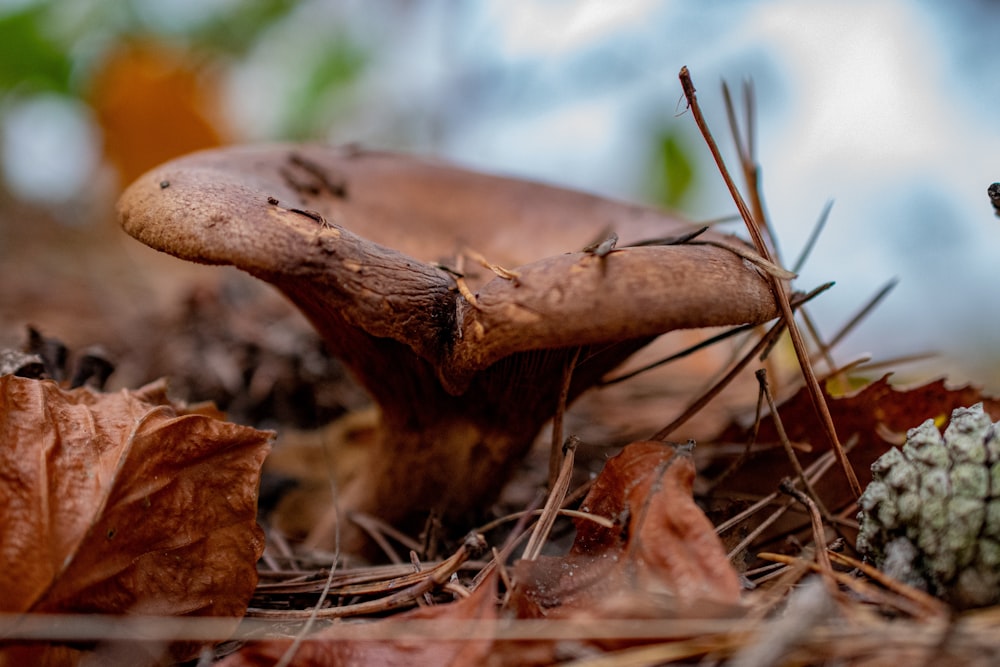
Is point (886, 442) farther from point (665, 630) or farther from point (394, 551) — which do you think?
point (394, 551)

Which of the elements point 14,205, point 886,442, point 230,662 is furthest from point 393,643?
point 14,205

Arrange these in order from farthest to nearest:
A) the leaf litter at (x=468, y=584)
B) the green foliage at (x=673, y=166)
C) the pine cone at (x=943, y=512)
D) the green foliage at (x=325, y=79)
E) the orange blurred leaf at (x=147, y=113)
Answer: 1. the green foliage at (x=325, y=79)
2. the green foliage at (x=673, y=166)
3. the orange blurred leaf at (x=147, y=113)
4. the pine cone at (x=943, y=512)
5. the leaf litter at (x=468, y=584)

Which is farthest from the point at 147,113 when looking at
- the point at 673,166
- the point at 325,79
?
the point at 673,166

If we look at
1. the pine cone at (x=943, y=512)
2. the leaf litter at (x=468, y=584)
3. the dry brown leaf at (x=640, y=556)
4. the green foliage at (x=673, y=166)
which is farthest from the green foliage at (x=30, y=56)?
the pine cone at (x=943, y=512)

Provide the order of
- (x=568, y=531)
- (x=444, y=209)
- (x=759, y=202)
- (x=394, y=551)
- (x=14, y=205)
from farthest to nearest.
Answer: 1. (x=14, y=205)
2. (x=444, y=209)
3. (x=759, y=202)
4. (x=394, y=551)
5. (x=568, y=531)

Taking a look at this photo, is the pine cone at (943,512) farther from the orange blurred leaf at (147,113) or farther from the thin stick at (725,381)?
the orange blurred leaf at (147,113)
